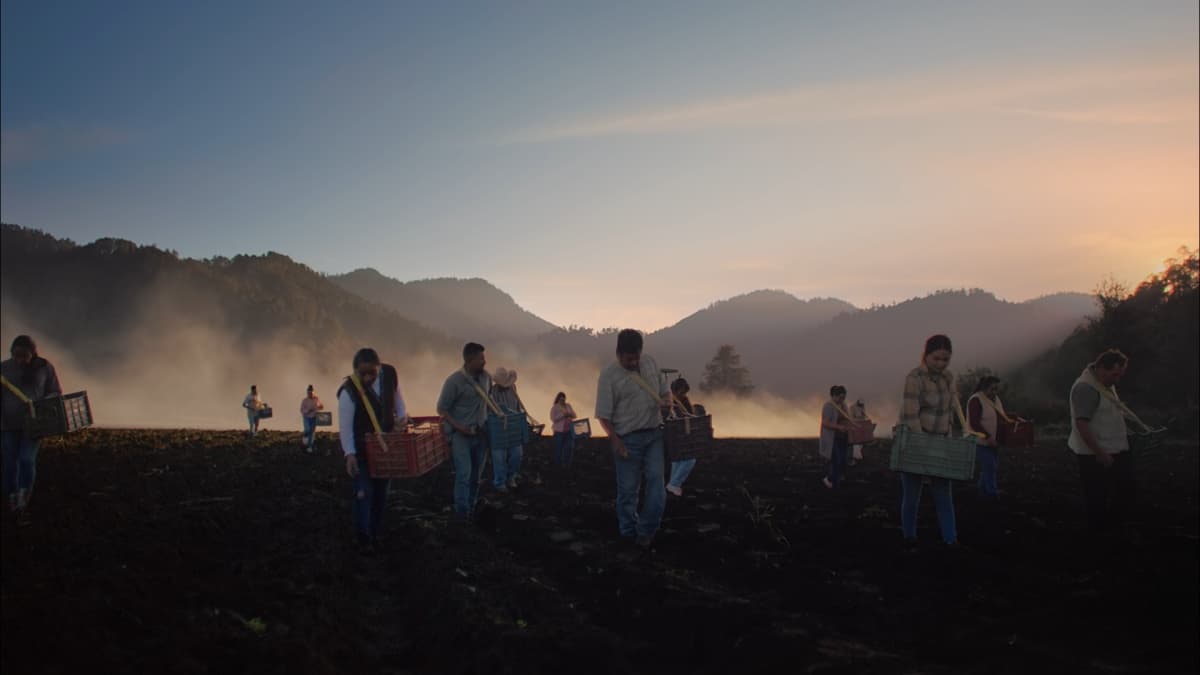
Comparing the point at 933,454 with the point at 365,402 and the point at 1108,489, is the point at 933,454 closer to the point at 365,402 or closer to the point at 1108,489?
the point at 1108,489

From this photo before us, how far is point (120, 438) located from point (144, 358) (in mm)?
102186

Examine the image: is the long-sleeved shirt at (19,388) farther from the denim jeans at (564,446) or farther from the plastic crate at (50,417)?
the denim jeans at (564,446)

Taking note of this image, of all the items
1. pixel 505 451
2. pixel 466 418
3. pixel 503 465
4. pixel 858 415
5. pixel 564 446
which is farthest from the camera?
pixel 564 446

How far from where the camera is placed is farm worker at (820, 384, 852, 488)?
13.3 m

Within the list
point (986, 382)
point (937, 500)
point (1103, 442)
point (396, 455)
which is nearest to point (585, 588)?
point (396, 455)

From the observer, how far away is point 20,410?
9.81 metres

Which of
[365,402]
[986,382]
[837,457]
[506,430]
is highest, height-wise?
[365,402]

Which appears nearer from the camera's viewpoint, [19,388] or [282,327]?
[19,388]

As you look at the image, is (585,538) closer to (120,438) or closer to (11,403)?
(11,403)

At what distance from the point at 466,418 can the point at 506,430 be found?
132 cm

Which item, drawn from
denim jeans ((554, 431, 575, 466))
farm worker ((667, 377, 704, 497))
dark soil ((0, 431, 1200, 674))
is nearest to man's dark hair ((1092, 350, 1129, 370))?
dark soil ((0, 431, 1200, 674))

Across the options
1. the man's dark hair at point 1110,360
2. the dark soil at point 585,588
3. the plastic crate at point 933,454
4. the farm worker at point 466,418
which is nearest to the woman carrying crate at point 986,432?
the dark soil at point 585,588

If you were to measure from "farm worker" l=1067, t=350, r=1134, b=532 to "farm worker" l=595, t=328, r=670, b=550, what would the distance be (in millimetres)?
4674

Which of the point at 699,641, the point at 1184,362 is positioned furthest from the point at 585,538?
the point at 1184,362
